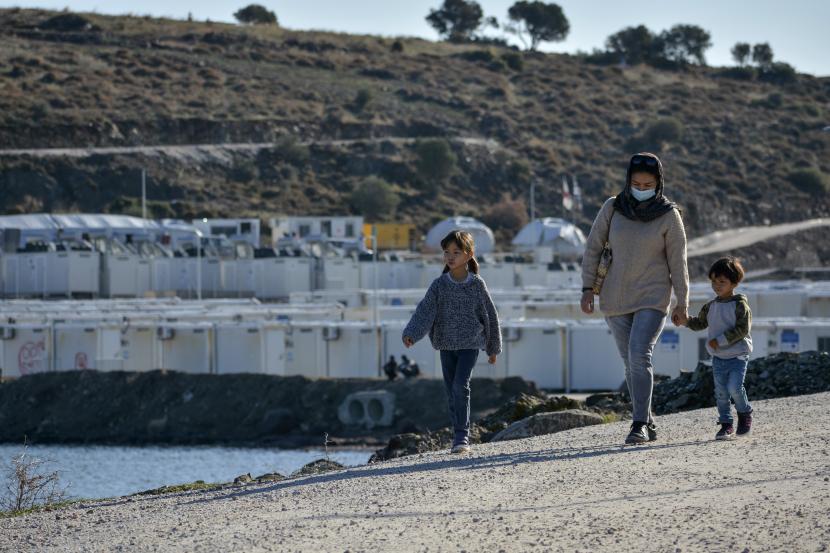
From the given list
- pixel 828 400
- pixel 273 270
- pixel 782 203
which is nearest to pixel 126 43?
pixel 782 203

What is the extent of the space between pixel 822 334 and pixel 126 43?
81.0m

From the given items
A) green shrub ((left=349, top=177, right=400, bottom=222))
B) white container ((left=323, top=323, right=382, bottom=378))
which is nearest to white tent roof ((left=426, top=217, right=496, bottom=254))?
green shrub ((left=349, top=177, right=400, bottom=222))

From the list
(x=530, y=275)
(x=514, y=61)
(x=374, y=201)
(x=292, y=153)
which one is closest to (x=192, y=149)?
(x=292, y=153)

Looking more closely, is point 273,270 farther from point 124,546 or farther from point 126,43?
point 126,43

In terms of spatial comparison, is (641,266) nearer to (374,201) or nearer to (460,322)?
(460,322)

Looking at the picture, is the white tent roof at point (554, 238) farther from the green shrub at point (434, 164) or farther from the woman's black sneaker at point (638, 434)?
the woman's black sneaker at point (638, 434)

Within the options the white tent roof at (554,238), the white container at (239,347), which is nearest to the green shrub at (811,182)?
the white tent roof at (554,238)

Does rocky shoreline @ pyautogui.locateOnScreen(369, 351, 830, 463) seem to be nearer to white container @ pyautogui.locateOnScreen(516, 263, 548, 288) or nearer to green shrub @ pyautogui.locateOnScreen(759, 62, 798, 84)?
white container @ pyautogui.locateOnScreen(516, 263, 548, 288)

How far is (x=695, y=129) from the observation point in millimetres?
98562

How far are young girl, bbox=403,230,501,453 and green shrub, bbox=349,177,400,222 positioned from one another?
66.4 meters

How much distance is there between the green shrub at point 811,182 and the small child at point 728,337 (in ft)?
265

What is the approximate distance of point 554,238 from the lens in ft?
213

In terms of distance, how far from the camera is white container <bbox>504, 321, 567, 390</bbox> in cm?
3192

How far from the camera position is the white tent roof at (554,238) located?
64.5 meters
